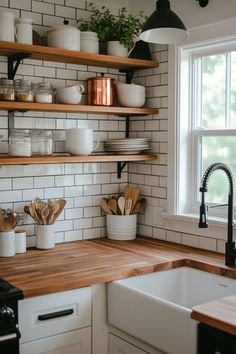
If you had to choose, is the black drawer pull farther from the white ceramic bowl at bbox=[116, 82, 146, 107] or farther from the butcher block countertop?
the white ceramic bowl at bbox=[116, 82, 146, 107]

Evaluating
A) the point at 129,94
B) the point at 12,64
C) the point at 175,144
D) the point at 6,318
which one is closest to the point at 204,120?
the point at 175,144

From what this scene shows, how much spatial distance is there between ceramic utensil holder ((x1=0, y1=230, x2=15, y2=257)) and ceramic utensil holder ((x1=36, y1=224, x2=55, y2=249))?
22 centimetres

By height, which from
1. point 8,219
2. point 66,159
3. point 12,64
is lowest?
point 8,219

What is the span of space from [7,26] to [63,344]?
1823 millimetres

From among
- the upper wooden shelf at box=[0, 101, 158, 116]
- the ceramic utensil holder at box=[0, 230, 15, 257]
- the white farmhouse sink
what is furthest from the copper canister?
the white farmhouse sink

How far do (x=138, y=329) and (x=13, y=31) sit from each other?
1849 millimetres

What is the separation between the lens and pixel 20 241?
3229 mm

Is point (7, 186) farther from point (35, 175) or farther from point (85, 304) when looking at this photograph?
point (85, 304)

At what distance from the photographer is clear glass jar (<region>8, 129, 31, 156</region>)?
309 cm

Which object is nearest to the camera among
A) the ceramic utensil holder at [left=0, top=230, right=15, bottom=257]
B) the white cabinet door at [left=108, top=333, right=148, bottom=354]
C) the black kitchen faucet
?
the white cabinet door at [left=108, top=333, right=148, bottom=354]

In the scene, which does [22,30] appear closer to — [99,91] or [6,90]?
[6,90]

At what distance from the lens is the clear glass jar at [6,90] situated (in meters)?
3.04

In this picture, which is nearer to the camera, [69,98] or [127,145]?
[69,98]

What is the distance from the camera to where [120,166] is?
3.86 meters
